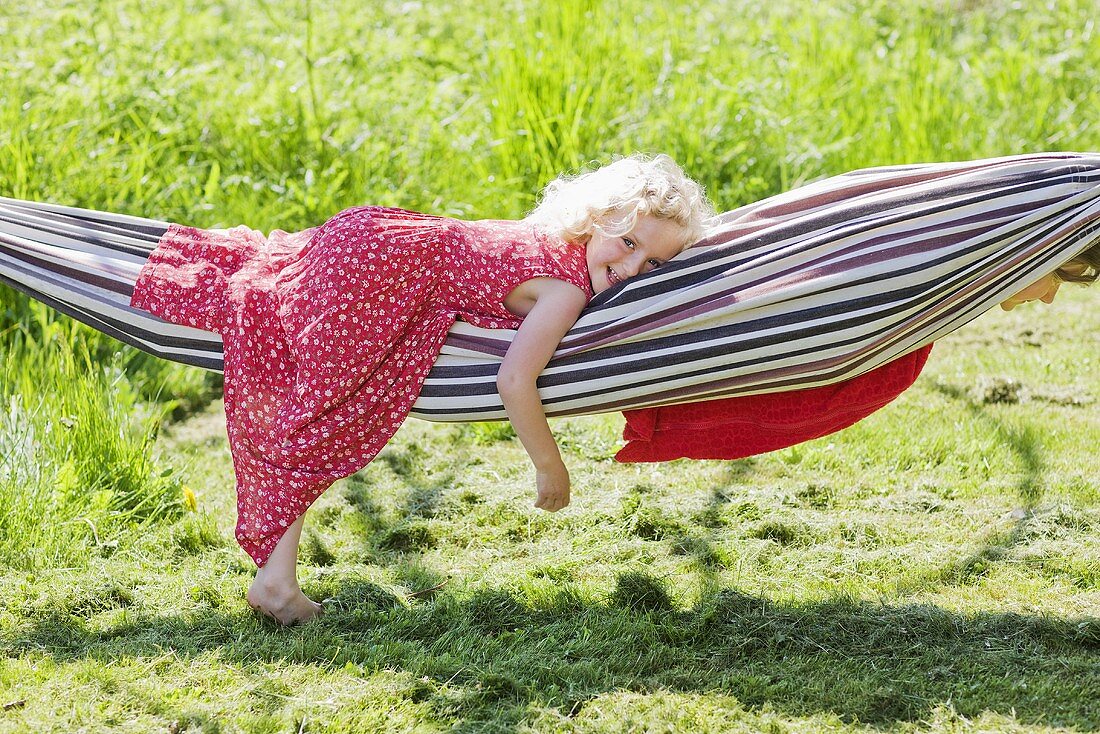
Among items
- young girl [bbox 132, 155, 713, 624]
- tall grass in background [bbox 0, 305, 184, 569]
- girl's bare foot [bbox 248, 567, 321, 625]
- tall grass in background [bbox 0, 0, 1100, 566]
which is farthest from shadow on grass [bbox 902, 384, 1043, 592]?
tall grass in background [bbox 0, 305, 184, 569]

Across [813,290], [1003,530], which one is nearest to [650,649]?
[813,290]

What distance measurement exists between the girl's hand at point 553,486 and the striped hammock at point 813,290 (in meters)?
0.15

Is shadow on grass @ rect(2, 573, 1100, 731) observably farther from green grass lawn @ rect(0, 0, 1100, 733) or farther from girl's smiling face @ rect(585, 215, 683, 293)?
girl's smiling face @ rect(585, 215, 683, 293)

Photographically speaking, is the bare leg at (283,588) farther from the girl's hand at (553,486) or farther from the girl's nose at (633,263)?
the girl's nose at (633,263)

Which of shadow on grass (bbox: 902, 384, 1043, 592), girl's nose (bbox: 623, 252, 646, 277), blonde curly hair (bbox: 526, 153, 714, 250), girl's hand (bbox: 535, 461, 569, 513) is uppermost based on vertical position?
blonde curly hair (bbox: 526, 153, 714, 250)

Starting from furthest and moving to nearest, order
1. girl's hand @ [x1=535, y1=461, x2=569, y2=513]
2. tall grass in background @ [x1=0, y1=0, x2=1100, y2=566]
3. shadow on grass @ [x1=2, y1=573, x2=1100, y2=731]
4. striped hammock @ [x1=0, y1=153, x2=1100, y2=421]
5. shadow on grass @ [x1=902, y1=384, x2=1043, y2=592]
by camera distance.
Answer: tall grass in background @ [x1=0, y1=0, x2=1100, y2=566], shadow on grass @ [x1=902, y1=384, x2=1043, y2=592], girl's hand @ [x1=535, y1=461, x2=569, y2=513], striped hammock @ [x1=0, y1=153, x2=1100, y2=421], shadow on grass @ [x1=2, y1=573, x2=1100, y2=731]

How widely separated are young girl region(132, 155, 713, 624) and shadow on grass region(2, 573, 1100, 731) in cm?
20

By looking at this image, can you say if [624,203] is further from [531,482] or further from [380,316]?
[531,482]

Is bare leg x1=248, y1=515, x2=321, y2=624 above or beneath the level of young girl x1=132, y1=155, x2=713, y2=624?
beneath

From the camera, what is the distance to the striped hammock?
2350mm

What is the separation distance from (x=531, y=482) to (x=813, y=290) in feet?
4.17

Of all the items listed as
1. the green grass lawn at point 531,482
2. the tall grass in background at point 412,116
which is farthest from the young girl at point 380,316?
the tall grass in background at point 412,116

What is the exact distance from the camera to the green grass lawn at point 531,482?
2268 mm

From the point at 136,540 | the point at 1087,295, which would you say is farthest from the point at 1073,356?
the point at 136,540
